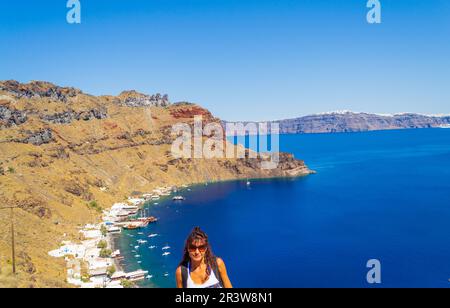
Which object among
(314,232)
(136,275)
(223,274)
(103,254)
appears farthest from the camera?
(314,232)

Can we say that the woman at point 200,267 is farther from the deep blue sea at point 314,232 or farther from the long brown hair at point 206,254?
the deep blue sea at point 314,232

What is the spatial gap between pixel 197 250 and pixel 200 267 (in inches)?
14.4

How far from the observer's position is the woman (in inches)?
277

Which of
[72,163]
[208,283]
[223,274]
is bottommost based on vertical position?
[72,163]

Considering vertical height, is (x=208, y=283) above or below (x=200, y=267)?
below

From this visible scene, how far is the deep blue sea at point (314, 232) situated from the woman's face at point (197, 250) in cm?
5697

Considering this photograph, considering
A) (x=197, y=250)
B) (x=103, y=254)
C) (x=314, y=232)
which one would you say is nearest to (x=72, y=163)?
(x=103, y=254)

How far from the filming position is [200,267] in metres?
7.18

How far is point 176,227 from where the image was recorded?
100312 millimetres

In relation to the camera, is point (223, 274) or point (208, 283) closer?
point (208, 283)

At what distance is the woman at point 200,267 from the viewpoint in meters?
7.03

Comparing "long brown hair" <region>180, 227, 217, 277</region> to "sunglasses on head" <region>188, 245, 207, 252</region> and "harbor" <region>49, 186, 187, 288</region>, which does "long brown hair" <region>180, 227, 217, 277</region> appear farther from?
"harbor" <region>49, 186, 187, 288</region>

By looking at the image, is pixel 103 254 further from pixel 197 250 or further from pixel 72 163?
pixel 197 250
